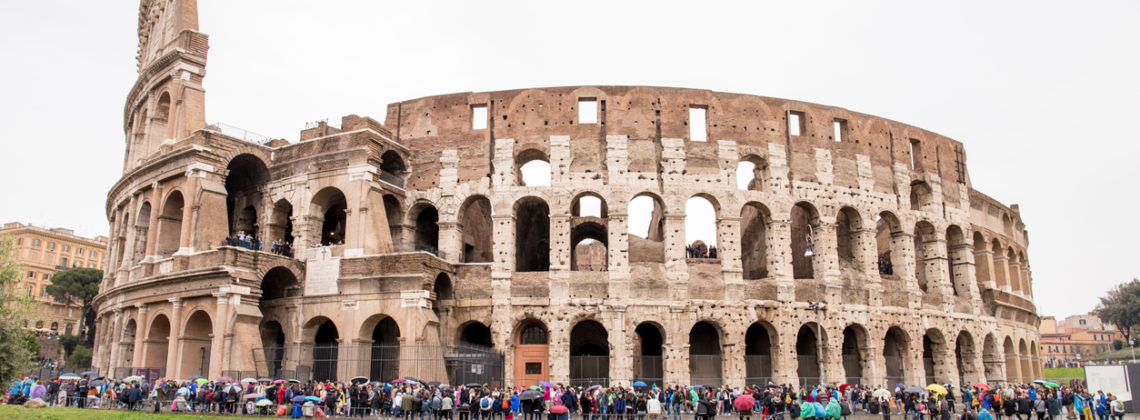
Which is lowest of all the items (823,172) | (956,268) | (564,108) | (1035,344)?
(1035,344)

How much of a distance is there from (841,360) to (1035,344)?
17363mm

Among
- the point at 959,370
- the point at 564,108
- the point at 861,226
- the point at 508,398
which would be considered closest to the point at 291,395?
the point at 508,398

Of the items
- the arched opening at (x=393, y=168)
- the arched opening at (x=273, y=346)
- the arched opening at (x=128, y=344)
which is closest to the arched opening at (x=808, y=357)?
the arched opening at (x=393, y=168)

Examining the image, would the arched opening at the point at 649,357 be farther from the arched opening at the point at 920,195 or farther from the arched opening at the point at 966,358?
A: the arched opening at the point at 966,358

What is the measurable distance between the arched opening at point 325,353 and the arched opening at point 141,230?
7461 mm

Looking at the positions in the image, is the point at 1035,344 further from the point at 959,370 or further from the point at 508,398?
the point at 508,398

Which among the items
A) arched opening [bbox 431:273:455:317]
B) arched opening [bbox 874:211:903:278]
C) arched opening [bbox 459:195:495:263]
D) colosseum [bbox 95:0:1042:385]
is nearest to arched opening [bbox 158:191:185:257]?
colosseum [bbox 95:0:1042:385]

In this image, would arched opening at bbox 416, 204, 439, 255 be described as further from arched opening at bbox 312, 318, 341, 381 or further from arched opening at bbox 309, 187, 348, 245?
arched opening at bbox 312, 318, 341, 381

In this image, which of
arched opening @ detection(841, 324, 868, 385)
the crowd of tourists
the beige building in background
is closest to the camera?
the crowd of tourists

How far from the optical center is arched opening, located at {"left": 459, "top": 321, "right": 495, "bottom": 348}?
29.0 m

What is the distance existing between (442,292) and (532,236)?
6.46 meters

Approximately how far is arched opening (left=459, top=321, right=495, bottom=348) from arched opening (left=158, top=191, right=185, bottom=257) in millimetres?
10787

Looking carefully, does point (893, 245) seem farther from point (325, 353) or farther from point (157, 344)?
point (157, 344)

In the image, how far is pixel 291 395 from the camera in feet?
65.3
